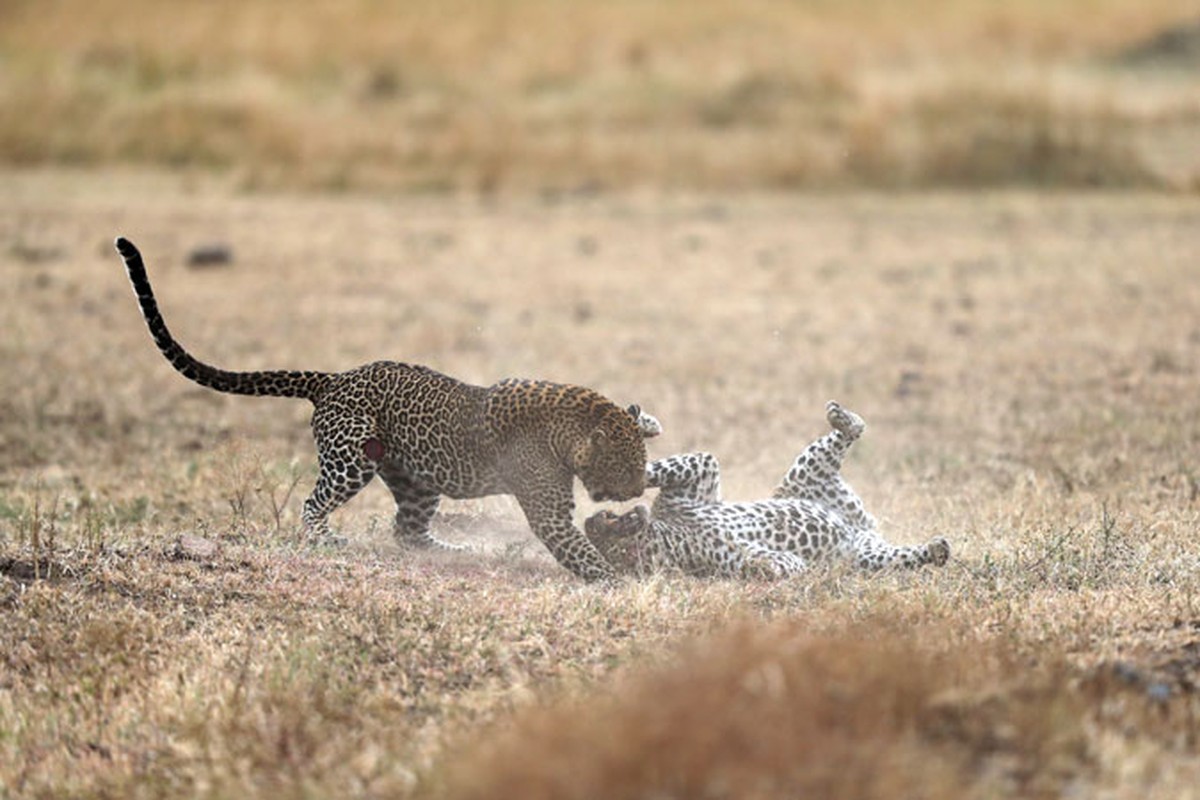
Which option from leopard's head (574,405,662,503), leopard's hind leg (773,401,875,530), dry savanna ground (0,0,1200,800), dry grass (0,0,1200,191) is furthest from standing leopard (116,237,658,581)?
dry grass (0,0,1200,191)

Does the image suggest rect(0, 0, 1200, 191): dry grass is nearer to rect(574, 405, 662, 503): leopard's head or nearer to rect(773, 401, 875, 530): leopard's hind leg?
rect(773, 401, 875, 530): leopard's hind leg

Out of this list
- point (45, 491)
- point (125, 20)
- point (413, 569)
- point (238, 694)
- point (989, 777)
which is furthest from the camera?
point (125, 20)

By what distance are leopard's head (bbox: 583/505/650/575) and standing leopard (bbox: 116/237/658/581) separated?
0.09 m

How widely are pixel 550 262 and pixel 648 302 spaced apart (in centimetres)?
258

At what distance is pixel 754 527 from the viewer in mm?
7797

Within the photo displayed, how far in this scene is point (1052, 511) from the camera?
895 cm

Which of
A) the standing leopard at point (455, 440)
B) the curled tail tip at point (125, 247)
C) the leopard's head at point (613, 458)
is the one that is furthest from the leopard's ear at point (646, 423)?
the curled tail tip at point (125, 247)

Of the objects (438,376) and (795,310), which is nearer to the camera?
(438,376)

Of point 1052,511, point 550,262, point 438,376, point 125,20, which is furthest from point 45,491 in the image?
point 125,20

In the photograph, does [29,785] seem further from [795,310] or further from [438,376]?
[795,310]

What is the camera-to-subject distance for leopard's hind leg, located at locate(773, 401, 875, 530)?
27.3ft

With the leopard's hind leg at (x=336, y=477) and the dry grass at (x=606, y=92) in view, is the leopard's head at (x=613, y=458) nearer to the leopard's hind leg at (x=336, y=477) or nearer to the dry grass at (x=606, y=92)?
the leopard's hind leg at (x=336, y=477)

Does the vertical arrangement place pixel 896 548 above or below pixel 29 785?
above

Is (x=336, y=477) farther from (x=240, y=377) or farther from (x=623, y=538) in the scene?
(x=623, y=538)
